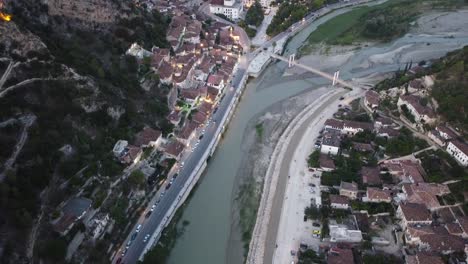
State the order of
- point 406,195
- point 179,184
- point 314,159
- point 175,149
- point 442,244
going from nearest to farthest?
1. point 442,244
2. point 406,195
3. point 179,184
4. point 175,149
5. point 314,159

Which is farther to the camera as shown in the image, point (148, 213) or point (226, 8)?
point (226, 8)

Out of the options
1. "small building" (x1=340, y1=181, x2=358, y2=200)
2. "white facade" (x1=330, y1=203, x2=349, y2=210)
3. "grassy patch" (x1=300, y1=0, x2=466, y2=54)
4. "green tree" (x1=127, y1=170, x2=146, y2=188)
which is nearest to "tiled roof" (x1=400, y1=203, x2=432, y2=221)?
"small building" (x1=340, y1=181, x2=358, y2=200)

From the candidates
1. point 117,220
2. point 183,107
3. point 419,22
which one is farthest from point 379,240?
point 419,22

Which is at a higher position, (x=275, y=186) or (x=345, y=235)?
(x=275, y=186)

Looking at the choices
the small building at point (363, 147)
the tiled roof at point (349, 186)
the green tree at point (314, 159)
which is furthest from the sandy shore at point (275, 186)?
the small building at point (363, 147)

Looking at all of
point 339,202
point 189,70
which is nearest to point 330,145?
point 339,202

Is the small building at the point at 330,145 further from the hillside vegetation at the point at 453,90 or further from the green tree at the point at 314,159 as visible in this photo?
the hillside vegetation at the point at 453,90

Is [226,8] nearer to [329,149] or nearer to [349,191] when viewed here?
[329,149]
